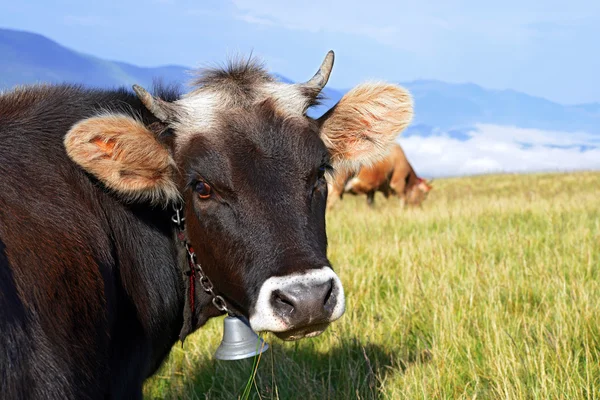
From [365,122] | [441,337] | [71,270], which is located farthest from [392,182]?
[71,270]

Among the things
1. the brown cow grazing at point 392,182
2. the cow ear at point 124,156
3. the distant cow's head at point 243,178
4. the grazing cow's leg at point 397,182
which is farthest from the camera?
the grazing cow's leg at point 397,182

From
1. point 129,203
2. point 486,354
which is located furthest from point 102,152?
point 486,354

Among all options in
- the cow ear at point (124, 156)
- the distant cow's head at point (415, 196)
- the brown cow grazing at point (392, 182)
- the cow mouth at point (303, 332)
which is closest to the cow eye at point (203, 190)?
the cow ear at point (124, 156)

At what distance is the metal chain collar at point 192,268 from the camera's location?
3.83 meters

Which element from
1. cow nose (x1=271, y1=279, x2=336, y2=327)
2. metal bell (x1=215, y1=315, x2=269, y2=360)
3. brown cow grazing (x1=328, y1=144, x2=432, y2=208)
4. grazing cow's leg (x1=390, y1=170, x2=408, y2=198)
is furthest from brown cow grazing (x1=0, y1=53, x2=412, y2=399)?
grazing cow's leg (x1=390, y1=170, x2=408, y2=198)

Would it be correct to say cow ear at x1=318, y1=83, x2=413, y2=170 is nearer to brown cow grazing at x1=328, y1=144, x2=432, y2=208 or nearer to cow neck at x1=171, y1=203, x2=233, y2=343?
cow neck at x1=171, y1=203, x2=233, y2=343

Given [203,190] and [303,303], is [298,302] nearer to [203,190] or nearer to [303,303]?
[303,303]

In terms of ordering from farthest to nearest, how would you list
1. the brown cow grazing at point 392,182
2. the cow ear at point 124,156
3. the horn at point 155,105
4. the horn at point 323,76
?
the brown cow grazing at point 392,182, the horn at point 323,76, the horn at point 155,105, the cow ear at point 124,156

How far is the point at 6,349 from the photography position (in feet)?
9.00

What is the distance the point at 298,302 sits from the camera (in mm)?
3098

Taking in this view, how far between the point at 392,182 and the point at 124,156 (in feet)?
62.4

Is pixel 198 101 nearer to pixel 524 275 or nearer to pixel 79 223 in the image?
pixel 79 223

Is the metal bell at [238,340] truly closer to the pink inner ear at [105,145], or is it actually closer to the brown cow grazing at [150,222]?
Answer: the brown cow grazing at [150,222]

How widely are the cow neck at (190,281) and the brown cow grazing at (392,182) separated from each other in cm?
1535
